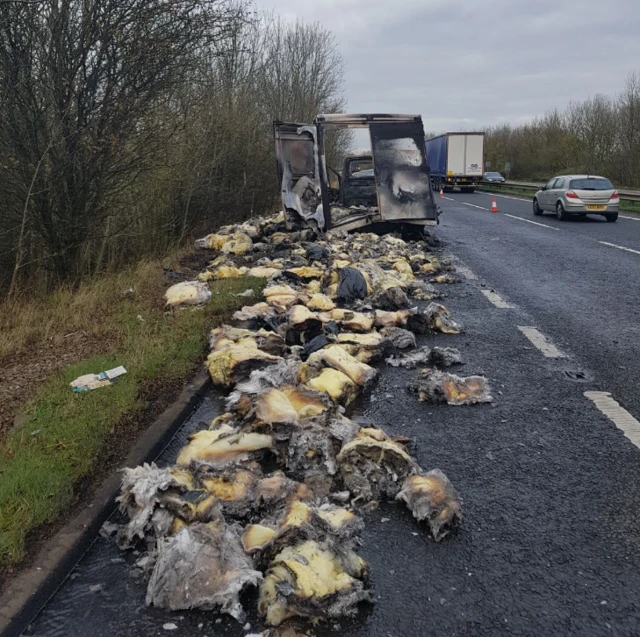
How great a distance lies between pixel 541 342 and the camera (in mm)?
6414

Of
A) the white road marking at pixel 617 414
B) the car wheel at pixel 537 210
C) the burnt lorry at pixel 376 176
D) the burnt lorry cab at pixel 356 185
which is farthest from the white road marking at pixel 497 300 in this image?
the car wheel at pixel 537 210

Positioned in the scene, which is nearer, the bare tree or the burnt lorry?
the bare tree

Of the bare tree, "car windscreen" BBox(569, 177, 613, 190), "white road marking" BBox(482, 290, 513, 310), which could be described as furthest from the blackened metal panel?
"car windscreen" BBox(569, 177, 613, 190)

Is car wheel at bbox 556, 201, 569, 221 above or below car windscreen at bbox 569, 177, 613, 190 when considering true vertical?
below

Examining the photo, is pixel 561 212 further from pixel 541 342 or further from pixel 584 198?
pixel 541 342

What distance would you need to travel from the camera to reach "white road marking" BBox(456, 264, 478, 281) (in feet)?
33.9

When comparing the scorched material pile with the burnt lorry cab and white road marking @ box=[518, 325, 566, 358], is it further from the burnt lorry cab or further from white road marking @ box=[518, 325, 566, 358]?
the burnt lorry cab

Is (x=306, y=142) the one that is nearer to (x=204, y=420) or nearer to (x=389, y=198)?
(x=389, y=198)

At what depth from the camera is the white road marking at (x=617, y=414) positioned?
13.7 ft

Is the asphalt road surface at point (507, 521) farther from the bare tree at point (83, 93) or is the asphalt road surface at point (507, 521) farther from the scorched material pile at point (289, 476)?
the bare tree at point (83, 93)

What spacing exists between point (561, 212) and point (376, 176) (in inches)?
390

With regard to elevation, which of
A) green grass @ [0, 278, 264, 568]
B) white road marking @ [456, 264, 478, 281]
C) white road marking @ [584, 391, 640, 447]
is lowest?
white road marking @ [456, 264, 478, 281]

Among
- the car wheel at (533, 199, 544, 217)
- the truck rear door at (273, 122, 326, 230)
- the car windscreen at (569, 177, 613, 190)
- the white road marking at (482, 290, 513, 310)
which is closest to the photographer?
the white road marking at (482, 290, 513, 310)

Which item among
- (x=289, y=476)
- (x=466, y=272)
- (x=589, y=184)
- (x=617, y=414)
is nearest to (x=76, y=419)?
(x=289, y=476)
